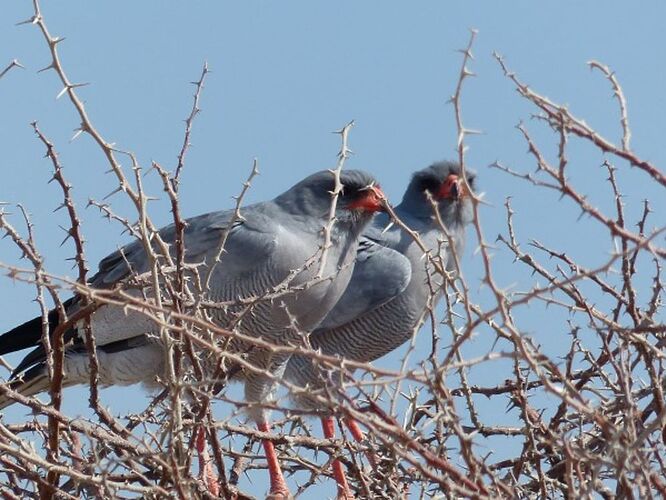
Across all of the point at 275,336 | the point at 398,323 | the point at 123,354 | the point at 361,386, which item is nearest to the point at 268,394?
the point at 275,336

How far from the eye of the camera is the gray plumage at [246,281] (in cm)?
622

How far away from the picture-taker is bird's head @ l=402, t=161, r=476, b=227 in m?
8.00

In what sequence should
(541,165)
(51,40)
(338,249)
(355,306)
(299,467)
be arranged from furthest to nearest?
(355,306), (338,249), (299,467), (51,40), (541,165)

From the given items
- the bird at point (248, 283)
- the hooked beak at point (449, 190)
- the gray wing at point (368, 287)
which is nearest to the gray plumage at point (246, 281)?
the bird at point (248, 283)

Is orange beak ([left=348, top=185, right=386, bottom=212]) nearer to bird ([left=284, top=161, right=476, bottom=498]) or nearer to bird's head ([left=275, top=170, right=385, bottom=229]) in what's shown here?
bird's head ([left=275, top=170, right=385, bottom=229])

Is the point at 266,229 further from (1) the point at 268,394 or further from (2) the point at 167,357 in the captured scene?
(2) the point at 167,357

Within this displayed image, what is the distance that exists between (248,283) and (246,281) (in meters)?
0.01

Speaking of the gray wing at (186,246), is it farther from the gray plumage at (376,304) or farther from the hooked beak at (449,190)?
the hooked beak at (449,190)

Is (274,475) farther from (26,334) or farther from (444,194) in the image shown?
(444,194)

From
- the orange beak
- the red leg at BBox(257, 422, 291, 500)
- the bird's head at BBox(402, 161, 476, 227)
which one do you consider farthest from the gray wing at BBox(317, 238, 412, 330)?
the red leg at BBox(257, 422, 291, 500)

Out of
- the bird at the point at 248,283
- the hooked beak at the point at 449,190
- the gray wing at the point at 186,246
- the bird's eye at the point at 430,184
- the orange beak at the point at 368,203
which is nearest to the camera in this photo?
the bird at the point at 248,283

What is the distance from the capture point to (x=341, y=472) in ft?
18.2

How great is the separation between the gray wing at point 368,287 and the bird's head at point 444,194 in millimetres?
812

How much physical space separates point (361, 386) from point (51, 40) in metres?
1.34
